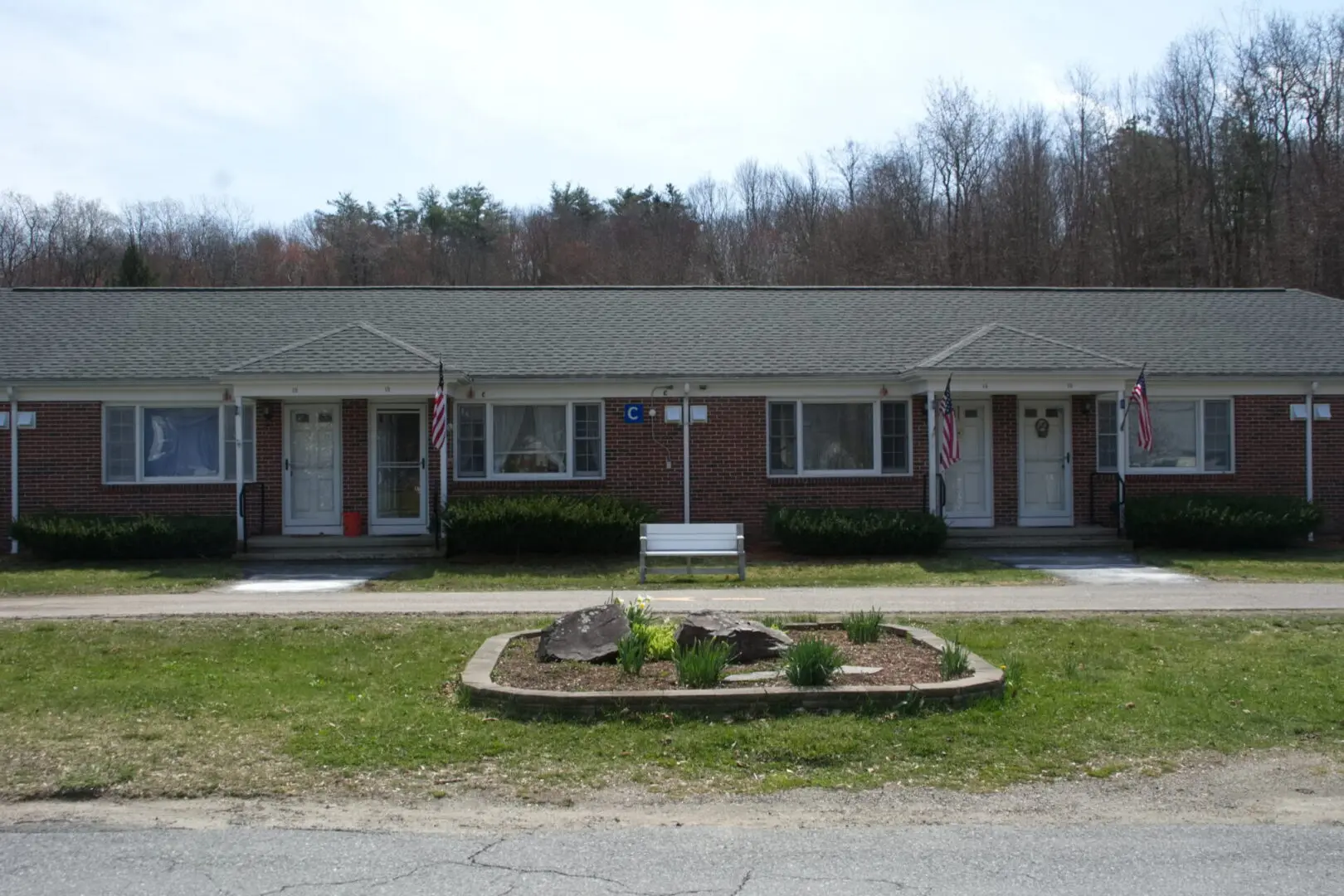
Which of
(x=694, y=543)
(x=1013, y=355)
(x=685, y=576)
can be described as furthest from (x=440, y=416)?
(x=1013, y=355)

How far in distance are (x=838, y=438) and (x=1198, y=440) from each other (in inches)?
238

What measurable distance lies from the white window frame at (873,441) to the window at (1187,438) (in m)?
3.79

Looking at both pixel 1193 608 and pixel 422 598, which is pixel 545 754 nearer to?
pixel 422 598

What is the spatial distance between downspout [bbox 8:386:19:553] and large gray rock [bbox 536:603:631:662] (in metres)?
13.4

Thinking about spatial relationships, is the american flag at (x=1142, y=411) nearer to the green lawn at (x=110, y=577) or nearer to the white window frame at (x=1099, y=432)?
the white window frame at (x=1099, y=432)

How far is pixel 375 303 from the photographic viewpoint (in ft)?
77.3

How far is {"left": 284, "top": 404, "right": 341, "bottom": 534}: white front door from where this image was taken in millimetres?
19750

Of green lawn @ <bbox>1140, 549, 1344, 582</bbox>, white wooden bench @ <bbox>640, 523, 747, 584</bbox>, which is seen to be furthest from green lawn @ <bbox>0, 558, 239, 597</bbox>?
green lawn @ <bbox>1140, 549, 1344, 582</bbox>

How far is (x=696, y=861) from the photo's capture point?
17.7 ft

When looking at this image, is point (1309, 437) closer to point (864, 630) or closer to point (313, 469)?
point (864, 630)

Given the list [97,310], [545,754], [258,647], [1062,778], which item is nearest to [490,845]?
[545,754]

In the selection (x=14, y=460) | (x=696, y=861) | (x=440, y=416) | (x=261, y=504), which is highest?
(x=440, y=416)

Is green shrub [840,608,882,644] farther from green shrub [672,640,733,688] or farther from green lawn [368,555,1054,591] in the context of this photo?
green lawn [368,555,1054,591]

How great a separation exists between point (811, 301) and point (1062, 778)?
58.3 feet
